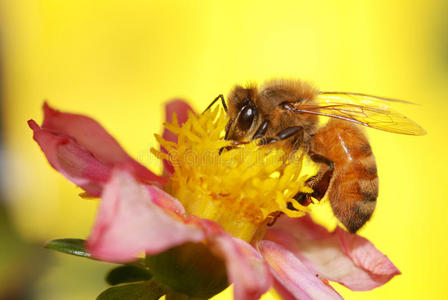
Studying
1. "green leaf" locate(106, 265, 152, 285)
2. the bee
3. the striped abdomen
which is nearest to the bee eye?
the bee

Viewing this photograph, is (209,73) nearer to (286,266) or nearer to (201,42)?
(201,42)

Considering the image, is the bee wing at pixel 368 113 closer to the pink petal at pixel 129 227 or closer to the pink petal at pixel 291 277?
the pink petal at pixel 291 277

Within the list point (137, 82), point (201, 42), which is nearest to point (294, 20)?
point (201, 42)

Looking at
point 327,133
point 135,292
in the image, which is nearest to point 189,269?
point 135,292

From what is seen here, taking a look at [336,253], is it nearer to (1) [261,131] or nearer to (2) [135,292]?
(1) [261,131]

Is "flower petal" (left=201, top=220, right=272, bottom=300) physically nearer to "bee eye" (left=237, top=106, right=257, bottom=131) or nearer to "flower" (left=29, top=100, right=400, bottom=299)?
"flower" (left=29, top=100, right=400, bottom=299)

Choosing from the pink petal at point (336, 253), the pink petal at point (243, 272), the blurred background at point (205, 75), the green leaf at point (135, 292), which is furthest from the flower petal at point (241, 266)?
the blurred background at point (205, 75)
